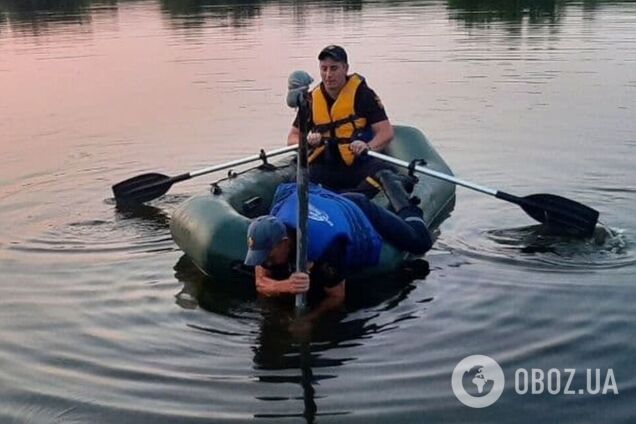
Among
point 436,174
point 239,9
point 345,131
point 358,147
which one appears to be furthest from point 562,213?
point 239,9

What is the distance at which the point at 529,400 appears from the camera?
4.77m

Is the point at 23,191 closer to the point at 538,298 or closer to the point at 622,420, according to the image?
the point at 538,298

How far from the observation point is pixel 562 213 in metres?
7.48

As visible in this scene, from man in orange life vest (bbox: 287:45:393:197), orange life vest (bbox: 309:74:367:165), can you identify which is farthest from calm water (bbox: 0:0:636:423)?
orange life vest (bbox: 309:74:367:165)

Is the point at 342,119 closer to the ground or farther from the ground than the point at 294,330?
farther from the ground

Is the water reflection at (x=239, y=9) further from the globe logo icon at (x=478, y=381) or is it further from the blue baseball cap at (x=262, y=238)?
the globe logo icon at (x=478, y=381)

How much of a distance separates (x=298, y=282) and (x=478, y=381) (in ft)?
4.21

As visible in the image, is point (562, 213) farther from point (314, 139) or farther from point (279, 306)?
point (279, 306)

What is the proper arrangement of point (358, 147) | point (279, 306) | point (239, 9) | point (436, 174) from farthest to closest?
point (239, 9) → point (436, 174) → point (358, 147) → point (279, 306)

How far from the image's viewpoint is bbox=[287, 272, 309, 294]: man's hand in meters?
5.44

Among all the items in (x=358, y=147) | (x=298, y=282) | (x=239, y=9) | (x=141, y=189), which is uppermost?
(x=239, y=9)

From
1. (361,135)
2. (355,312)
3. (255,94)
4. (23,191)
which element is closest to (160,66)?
(255,94)

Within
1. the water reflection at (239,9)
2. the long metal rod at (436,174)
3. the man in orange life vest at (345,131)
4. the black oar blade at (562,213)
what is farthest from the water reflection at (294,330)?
the water reflection at (239,9)

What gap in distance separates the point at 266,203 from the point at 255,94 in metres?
7.92
